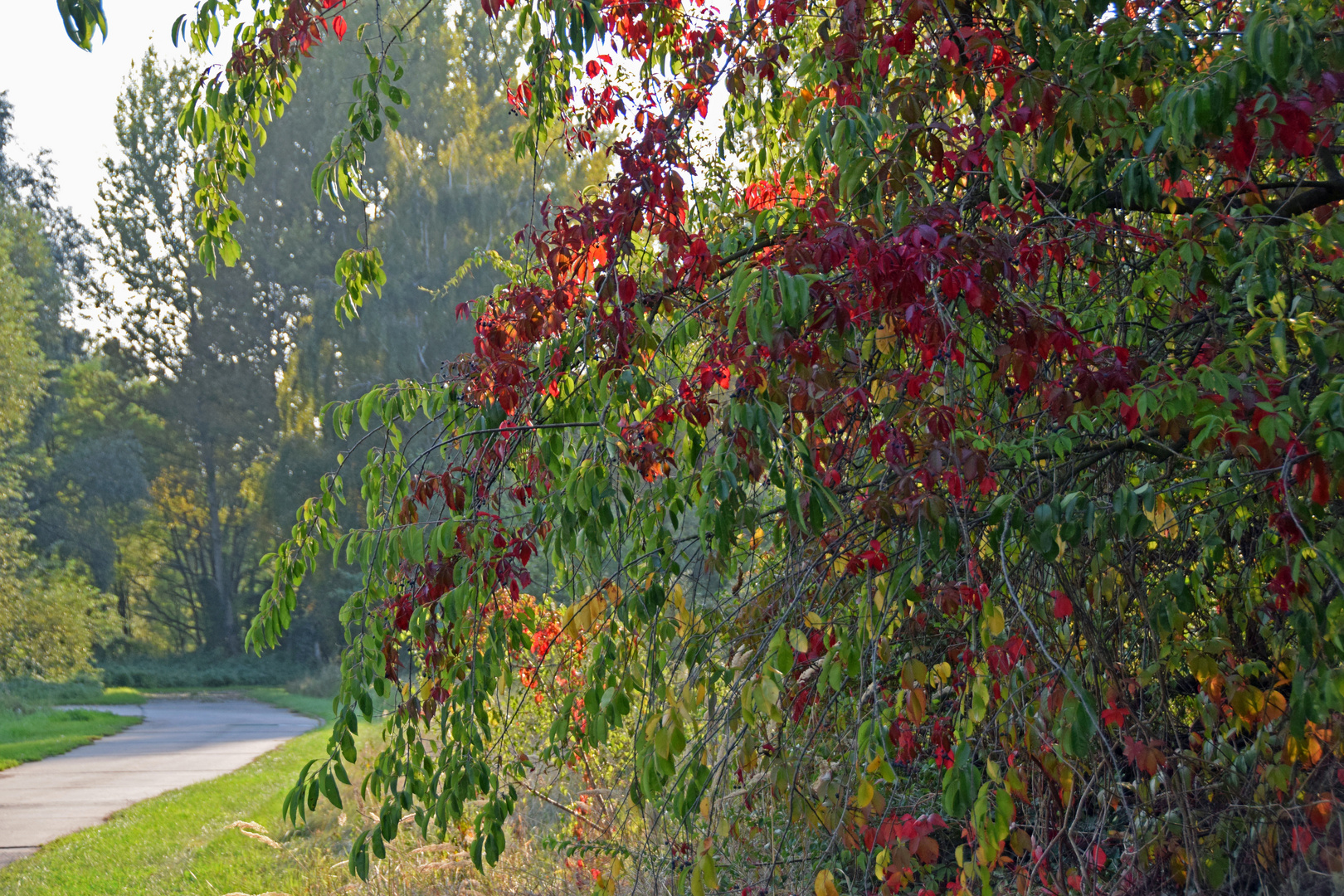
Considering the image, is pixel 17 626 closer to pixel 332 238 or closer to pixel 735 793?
pixel 332 238

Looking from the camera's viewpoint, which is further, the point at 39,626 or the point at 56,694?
the point at 56,694

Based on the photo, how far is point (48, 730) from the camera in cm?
1532

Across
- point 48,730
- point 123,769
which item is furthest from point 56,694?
point 123,769

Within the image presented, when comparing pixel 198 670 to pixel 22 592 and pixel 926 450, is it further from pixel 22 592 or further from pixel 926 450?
pixel 926 450

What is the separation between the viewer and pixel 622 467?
100 inches

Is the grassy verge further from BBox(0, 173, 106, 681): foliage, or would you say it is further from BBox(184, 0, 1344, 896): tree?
BBox(0, 173, 106, 681): foliage

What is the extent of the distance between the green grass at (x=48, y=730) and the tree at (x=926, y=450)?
1187cm

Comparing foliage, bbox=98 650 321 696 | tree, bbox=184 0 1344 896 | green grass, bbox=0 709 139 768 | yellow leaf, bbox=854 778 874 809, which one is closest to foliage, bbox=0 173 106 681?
green grass, bbox=0 709 139 768

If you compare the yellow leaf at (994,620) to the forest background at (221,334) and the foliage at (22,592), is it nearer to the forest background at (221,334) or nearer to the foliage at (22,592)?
the foliage at (22,592)

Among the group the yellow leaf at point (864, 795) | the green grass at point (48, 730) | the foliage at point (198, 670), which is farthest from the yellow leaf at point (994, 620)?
the foliage at point (198, 670)

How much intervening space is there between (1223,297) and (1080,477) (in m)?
0.60

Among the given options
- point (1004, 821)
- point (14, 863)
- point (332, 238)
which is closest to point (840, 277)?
point (1004, 821)

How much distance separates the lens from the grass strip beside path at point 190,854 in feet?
20.7

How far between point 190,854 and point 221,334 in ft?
92.2
